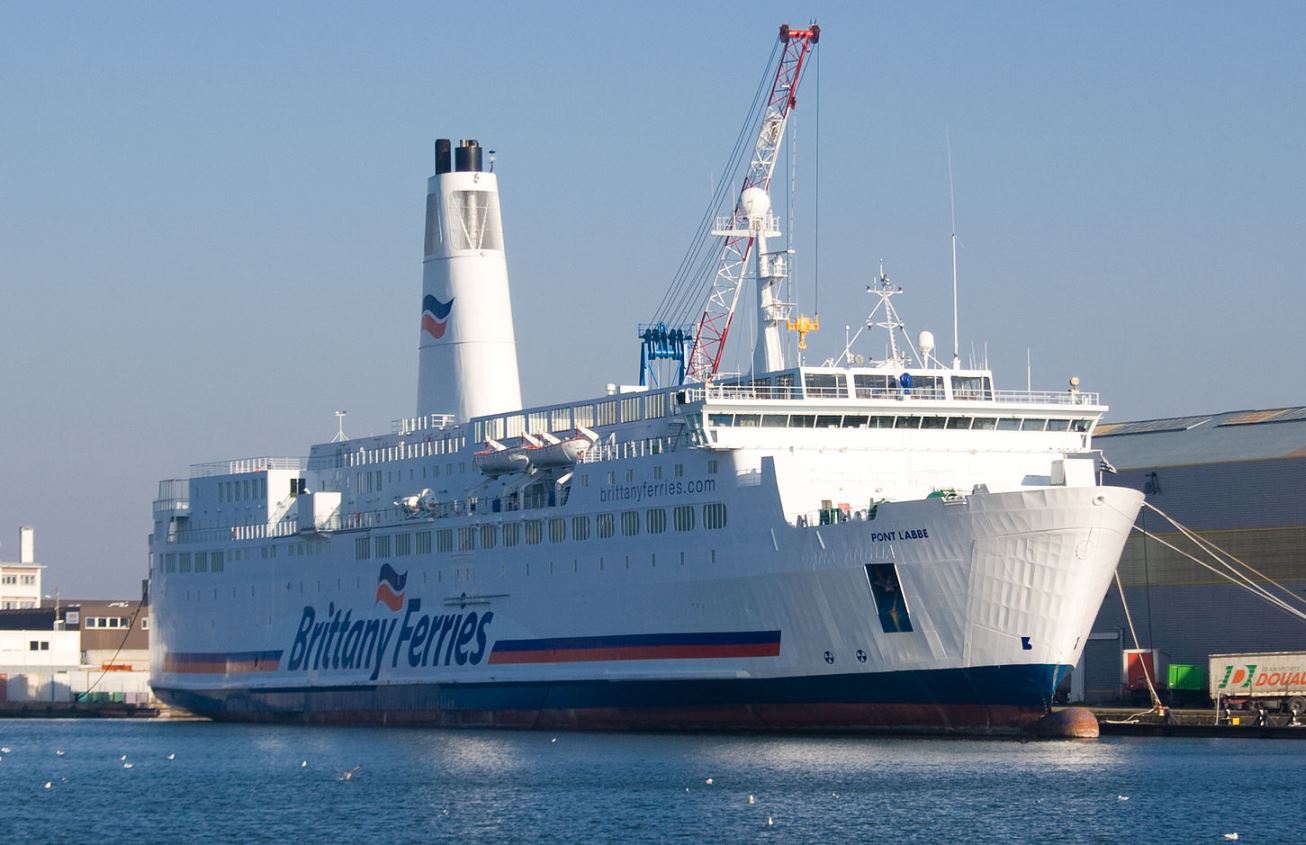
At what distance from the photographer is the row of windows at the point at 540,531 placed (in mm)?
54406

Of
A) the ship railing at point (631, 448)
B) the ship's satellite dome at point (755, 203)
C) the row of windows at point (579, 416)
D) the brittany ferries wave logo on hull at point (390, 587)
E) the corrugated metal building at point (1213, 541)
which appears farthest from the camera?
the brittany ferries wave logo on hull at point (390, 587)

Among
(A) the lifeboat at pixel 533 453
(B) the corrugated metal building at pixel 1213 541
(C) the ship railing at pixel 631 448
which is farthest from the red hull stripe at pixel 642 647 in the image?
(B) the corrugated metal building at pixel 1213 541

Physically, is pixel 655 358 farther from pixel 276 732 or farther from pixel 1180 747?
pixel 1180 747

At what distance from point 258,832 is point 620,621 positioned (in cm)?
1623

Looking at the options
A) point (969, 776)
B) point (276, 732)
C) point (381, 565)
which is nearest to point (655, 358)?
point (381, 565)

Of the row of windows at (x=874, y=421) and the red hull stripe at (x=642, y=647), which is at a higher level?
the row of windows at (x=874, y=421)

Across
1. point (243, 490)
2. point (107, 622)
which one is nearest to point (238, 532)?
point (243, 490)

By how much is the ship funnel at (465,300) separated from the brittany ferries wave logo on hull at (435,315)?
0.02 m

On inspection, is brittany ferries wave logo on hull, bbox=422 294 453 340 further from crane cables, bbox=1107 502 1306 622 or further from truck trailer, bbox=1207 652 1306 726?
truck trailer, bbox=1207 652 1306 726

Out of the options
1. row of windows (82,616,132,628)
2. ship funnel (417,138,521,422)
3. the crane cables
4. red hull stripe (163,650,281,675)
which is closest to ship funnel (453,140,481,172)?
ship funnel (417,138,521,422)

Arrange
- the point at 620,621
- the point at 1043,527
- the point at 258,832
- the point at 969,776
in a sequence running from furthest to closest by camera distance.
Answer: the point at 620,621 < the point at 1043,527 < the point at 969,776 < the point at 258,832

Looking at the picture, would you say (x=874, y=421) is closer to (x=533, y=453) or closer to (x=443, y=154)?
(x=533, y=453)

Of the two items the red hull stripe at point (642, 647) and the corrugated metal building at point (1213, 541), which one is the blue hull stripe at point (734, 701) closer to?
the red hull stripe at point (642, 647)

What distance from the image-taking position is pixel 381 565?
64750 mm
